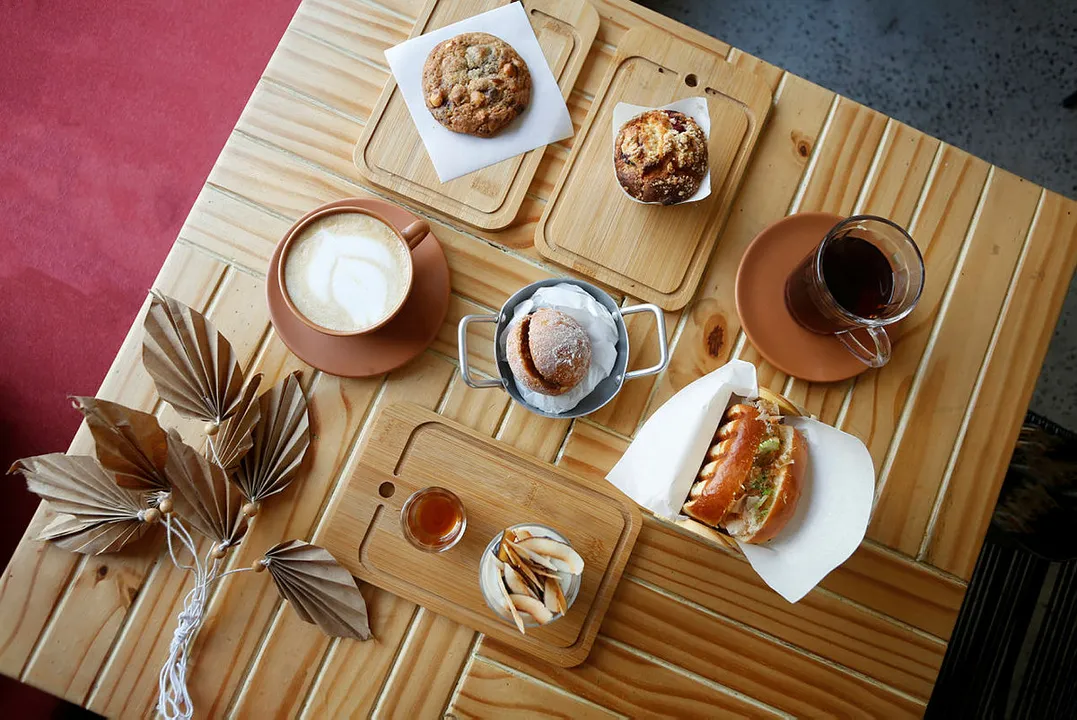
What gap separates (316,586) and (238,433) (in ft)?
0.80

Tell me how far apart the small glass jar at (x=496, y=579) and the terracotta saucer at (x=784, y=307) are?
0.44 meters

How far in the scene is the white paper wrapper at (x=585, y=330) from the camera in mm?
1003

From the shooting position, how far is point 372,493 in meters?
1.03

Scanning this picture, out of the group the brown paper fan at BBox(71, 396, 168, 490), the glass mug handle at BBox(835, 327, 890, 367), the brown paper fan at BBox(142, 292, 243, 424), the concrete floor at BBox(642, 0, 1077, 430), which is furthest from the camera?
the concrete floor at BBox(642, 0, 1077, 430)

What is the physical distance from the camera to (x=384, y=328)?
1.05 meters

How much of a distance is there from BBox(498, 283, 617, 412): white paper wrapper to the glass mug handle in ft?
1.20

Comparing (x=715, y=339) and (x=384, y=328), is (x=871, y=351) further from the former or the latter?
(x=384, y=328)

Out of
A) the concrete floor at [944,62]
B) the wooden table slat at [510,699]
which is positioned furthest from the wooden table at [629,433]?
the concrete floor at [944,62]

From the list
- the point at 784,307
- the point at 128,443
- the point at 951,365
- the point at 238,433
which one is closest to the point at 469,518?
the point at 238,433

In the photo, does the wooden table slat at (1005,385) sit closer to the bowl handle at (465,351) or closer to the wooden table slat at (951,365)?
the wooden table slat at (951,365)

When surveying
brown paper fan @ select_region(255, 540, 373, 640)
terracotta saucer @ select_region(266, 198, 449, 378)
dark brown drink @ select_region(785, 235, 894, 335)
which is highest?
dark brown drink @ select_region(785, 235, 894, 335)

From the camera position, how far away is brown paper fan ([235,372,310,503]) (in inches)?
39.6

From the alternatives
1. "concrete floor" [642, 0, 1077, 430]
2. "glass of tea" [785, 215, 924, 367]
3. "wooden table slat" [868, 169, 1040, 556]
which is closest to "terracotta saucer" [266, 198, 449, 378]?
"glass of tea" [785, 215, 924, 367]

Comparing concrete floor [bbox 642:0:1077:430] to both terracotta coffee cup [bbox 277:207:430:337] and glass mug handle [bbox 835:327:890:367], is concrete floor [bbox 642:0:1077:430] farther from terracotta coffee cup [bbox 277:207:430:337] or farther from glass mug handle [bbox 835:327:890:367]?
terracotta coffee cup [bbox 277:207:430:337]
